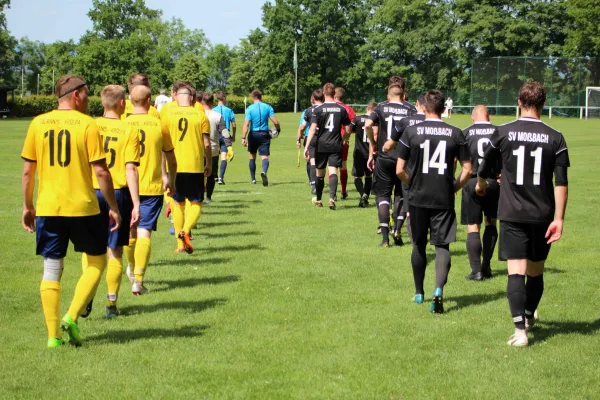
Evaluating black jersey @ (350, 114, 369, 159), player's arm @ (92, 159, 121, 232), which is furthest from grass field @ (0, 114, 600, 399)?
black jersey @ (350, 114, 369, 159)

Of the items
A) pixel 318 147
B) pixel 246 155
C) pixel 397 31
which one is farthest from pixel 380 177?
pixel 397 31

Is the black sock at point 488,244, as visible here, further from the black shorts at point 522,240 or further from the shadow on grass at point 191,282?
the shadow on grass at point 191,282

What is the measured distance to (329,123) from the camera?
15156mm

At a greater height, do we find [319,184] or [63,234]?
[63,234]

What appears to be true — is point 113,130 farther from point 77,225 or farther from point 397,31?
point 397,31

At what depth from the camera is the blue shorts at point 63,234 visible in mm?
6262

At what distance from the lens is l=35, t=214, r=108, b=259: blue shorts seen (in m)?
6.26

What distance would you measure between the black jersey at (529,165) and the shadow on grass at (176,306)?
120 inches

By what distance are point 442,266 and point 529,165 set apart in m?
1.58

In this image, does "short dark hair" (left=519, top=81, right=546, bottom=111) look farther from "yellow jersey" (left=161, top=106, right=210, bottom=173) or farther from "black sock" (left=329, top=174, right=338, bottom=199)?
"black sock" (left=329, top=174, right=338, bottom=199)

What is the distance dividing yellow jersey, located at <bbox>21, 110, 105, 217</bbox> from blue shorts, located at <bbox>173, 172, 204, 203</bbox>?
454cm

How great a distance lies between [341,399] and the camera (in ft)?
17.4

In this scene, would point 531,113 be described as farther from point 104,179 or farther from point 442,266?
point 104,179

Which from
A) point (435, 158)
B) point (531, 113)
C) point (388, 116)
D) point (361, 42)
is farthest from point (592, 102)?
point (531, 113)
